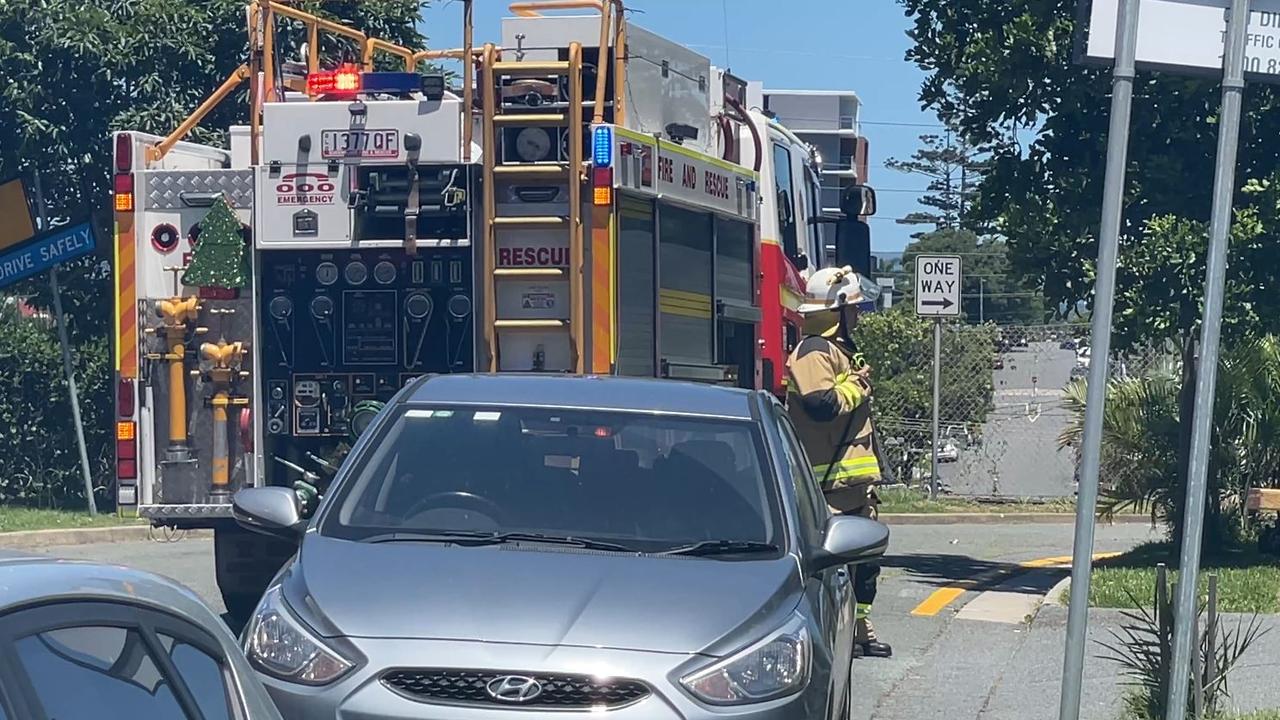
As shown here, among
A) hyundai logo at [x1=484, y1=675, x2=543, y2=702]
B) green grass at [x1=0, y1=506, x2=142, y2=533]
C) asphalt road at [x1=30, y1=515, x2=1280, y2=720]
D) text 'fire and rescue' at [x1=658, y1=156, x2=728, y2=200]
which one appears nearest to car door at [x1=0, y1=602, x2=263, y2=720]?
hyundai logo at [x1=484, y1=675, x2=543, y2=702]

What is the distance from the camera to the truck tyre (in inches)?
389

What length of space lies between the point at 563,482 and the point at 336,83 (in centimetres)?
468

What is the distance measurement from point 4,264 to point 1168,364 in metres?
9.90

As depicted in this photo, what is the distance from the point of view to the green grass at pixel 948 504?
19.7m

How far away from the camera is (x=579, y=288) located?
31.8 ft

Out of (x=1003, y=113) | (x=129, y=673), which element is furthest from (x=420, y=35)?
(x=129, y=673)

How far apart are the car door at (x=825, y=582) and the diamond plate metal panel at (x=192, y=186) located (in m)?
4.15

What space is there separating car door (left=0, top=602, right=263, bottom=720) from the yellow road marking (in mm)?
8729

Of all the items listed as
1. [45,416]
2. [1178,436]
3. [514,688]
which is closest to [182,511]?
[514,688]

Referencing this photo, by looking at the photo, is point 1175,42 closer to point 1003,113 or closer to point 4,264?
point 1003,113

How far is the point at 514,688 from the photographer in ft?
16.0

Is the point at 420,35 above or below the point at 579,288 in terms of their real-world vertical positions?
above

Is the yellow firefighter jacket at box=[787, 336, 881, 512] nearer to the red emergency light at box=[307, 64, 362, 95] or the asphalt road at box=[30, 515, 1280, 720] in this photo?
the asphalt road at box=[30, 515, 1280, 720]

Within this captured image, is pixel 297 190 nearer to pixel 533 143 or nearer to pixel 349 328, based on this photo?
pixel 349 328
